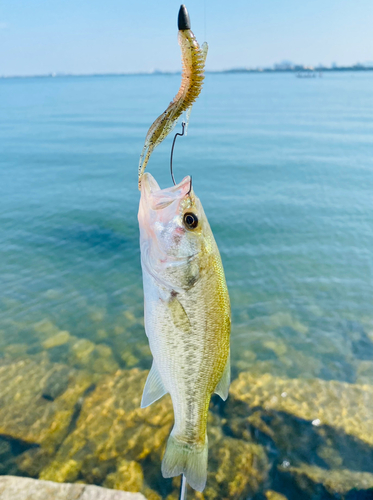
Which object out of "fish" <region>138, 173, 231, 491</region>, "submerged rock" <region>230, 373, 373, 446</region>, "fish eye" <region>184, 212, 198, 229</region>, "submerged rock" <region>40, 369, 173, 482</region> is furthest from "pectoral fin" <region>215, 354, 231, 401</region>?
"submerged rock" <region>230, 373, 373, 446</region>

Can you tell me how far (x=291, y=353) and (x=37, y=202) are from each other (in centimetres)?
1293

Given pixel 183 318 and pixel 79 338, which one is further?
pixel 79 338

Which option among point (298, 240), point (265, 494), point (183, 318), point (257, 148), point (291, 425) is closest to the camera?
point (183, 318)

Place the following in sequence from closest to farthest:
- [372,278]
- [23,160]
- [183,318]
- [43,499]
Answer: [183,318]
[43,499]
[372,278]
[23,160]

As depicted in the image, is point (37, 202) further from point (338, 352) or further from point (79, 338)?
point (338, 352)

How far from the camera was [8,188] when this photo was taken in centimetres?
1861

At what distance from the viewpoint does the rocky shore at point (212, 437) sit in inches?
212

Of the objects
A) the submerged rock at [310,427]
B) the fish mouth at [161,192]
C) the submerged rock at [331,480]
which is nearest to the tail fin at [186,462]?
the fish mouth at [161,192]

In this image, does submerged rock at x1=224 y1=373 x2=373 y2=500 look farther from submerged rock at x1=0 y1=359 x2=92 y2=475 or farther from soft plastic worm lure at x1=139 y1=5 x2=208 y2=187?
soft plastic worm lure at x1=139 y1=5 x2=208 y2=187

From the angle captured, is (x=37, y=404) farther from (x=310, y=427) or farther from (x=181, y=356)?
(x=181, y=356)

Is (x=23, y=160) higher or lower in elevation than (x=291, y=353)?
higher

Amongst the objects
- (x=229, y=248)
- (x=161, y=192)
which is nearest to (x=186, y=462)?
(x=161, y=192)

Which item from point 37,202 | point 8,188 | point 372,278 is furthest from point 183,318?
point 8,188

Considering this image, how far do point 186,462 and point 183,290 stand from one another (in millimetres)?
1621
